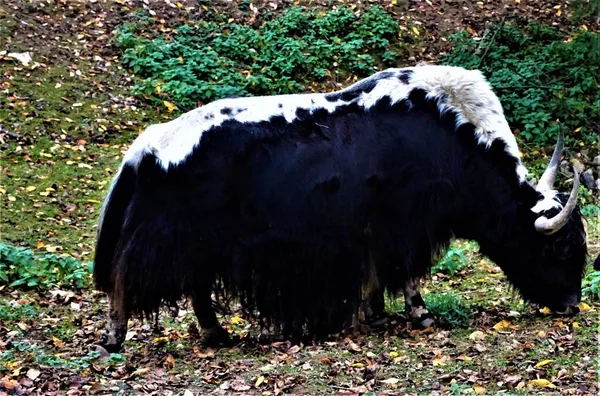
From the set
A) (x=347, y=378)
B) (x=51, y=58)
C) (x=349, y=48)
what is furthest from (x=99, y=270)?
(x=349, y=48)

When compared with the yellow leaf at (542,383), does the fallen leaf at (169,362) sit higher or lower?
lower

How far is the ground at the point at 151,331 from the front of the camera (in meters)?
5.30

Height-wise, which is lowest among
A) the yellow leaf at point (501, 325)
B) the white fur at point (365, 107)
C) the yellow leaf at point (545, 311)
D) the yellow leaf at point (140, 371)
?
the yellow leaf at point (140, 371)

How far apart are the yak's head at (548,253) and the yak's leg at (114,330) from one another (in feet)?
9.98

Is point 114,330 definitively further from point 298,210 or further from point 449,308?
point 449,308

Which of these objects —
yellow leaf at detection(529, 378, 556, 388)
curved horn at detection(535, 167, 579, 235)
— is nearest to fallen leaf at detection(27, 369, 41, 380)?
yellow leaf at detection(529, 378, 556, 388)

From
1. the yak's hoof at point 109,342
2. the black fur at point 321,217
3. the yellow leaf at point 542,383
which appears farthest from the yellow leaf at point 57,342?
the yellow leaf at point 542,383

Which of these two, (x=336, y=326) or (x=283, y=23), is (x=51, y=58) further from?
(x=336, y=326)

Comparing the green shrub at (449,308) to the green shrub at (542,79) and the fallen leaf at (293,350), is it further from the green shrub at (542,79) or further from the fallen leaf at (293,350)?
the green shrub at (542,79)

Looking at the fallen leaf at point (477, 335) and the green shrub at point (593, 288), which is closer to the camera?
the fallen leaf at point (477, 335)

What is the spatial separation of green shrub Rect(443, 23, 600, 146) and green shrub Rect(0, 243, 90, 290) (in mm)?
7690

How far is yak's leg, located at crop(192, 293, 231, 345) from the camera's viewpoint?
21.6 ft

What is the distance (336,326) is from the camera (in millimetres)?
6594

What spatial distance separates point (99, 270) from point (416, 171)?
8.34 feet
